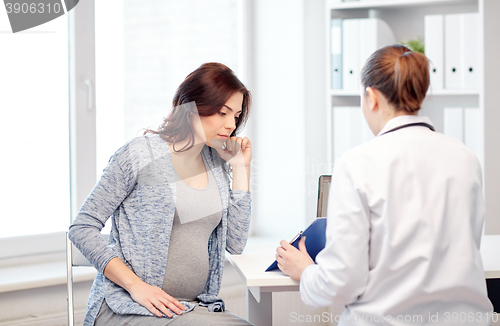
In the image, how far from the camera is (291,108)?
2.31 meters

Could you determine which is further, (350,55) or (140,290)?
(350,55)

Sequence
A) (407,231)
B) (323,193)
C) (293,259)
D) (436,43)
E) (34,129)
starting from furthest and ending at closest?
(436,43) < (34,129) < (323,193) < (293,259) < (407,231)

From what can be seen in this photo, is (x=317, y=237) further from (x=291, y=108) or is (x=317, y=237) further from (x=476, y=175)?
(x=291, y=108)

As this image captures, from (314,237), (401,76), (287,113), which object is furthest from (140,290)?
(287,113)

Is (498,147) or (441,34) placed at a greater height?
(441,34)

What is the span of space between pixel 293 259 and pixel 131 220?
0.47 metres

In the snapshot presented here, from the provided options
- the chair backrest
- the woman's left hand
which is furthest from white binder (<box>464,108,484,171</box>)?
the woman's left hand

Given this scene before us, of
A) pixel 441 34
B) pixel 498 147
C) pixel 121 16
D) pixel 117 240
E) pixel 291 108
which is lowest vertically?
pixel 117 240

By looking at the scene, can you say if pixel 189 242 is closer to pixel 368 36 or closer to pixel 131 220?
pixel 131 220

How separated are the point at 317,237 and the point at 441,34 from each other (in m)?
1.32

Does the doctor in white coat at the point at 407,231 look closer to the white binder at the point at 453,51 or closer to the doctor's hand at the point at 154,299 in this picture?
the doctor's hand at the point at 154,299

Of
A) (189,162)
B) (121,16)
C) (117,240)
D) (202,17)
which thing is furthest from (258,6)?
(117,240)

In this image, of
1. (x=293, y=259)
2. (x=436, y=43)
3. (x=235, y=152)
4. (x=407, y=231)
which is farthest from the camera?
(x=436, y=43)

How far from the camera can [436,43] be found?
6.51ft
